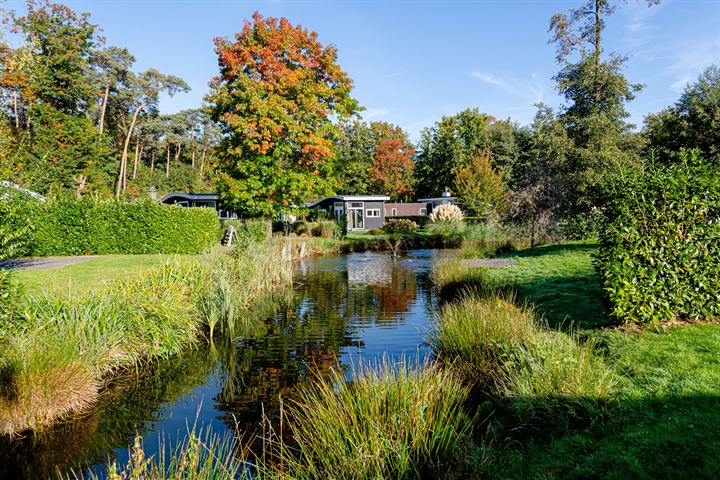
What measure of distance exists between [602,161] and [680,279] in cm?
1295

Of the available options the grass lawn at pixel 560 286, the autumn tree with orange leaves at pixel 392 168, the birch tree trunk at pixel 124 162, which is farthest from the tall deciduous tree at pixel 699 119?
the birch tree trunk at pixel 124 162

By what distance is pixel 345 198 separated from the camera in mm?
42938

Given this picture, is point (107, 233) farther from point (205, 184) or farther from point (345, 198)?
point (205, 184)

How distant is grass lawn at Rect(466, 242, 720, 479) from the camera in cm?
351

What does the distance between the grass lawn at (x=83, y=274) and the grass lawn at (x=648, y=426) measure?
27.8ft

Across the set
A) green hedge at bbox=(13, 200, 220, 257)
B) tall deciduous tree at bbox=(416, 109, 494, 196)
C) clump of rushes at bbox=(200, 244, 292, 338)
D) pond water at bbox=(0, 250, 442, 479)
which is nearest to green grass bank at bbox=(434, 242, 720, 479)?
pond water at bbox=(0, 250, 442, 479)

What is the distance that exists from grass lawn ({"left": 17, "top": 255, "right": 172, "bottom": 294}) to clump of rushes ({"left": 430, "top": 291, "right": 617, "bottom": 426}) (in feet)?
22.3

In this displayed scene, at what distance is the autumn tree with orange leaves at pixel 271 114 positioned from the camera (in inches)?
923

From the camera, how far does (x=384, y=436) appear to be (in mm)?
3951

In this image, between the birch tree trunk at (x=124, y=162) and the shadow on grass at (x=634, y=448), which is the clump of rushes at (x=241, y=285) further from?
the birch tree trunk at (x=124, y=162)

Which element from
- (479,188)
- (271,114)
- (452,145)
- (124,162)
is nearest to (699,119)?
(271,114)

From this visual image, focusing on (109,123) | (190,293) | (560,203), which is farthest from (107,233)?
(109,123)

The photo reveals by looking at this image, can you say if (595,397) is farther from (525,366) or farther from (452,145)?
(452,145)

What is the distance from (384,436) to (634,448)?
2.05 m
